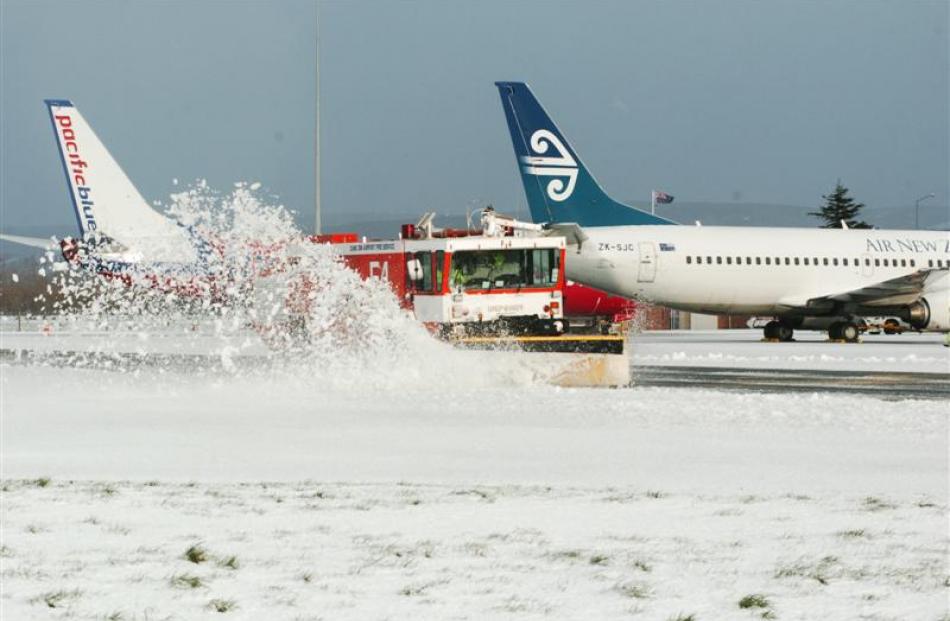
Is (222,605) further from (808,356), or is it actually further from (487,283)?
(808,356)

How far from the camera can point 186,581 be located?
7965 millimetres

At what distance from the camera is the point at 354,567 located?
27.2ft

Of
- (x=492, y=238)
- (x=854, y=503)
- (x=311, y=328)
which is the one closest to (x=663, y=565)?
(x=854, y=503)

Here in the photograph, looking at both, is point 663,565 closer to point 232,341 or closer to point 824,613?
point 824,613

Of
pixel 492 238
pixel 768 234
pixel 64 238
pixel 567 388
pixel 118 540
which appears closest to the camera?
pixel 118 540

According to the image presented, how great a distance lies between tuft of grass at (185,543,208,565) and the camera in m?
8.57

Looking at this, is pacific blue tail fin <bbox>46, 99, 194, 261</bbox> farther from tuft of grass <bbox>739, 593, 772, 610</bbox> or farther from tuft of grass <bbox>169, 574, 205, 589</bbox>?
tuft of grass <bbox>739, 593, 772, 610</bbox>

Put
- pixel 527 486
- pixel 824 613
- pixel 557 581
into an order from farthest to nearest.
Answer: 1. pixel 527 486
2. pixel 557 581
3. pixel 824 613

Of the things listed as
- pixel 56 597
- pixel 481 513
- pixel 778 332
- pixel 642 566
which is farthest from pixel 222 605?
pixel 778 332

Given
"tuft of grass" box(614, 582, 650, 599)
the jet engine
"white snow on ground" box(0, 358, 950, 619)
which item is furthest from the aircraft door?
"tuft of grass" box(614, 582, 650, 599)

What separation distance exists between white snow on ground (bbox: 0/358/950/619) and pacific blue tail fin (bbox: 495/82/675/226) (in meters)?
29.2

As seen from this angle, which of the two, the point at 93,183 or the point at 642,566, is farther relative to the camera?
the point at 93,183

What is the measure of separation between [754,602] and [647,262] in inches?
1527

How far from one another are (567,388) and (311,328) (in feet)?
24.5
